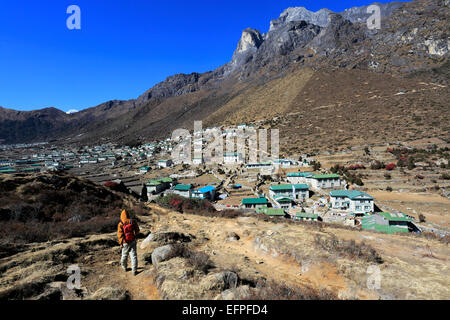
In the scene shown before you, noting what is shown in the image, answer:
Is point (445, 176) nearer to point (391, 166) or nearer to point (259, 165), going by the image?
point (391, 166)

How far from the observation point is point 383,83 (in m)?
80.4

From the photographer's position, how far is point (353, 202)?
2809cm

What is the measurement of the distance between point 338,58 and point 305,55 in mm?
28016

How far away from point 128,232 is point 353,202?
3025 cm

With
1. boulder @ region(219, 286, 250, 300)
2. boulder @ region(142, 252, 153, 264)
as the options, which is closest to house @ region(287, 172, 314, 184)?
boulder @ region(142, 252, 153, 264)

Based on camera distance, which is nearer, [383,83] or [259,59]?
[383,83]

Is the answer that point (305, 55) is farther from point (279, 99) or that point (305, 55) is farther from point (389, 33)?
point (279, 99)

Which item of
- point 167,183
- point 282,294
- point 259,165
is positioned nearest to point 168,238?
point 282,294

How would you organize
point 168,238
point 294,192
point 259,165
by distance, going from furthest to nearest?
point 259,165, point 294,192, point 168,238

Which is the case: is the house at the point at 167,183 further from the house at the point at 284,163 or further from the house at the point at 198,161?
the house at the point at 284,163

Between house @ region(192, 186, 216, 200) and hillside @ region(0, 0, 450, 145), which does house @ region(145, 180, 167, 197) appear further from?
hillside @ region(0, 0, 450, 145)

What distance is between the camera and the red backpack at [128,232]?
5862 mm

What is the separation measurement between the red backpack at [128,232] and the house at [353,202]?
29792 millimetres
